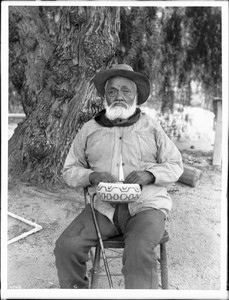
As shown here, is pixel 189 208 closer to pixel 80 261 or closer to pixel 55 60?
pixel 80 261

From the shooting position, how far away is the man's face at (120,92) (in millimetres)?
2523

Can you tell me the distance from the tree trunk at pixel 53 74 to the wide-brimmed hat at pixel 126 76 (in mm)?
914

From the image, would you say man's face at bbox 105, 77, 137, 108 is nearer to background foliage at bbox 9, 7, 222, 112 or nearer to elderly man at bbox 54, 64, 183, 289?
elderly man at bbox 54, 64, 183, 289

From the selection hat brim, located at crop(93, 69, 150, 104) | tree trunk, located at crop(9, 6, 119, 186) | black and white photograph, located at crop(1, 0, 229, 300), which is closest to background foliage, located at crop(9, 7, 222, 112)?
black and white photograph, located at crop(1, 0, 229, 300)

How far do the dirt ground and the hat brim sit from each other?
1278 mm

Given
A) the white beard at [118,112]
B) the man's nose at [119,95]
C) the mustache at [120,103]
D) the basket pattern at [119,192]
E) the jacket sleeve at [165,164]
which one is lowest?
the basket pattern at [119,192]

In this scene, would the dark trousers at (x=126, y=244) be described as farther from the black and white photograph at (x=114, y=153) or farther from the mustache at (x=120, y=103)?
the mustache at (x=120, y=103)

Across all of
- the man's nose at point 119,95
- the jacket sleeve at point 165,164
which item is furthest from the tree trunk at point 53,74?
the jacket sleeve at point 165,164

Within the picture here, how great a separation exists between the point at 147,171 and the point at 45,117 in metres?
1.67

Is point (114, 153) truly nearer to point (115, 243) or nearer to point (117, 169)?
point (117, 169)

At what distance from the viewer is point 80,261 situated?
7.56ft

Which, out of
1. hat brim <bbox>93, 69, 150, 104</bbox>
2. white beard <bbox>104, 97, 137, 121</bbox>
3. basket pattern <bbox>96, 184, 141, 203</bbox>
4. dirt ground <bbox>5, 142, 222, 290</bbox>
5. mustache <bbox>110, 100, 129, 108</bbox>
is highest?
hat brim <bbox>93, 69, 150, 104</bbox>

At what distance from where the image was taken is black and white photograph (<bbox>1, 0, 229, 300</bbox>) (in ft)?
7.73

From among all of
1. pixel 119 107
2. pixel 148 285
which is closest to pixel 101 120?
pixel 119 107
